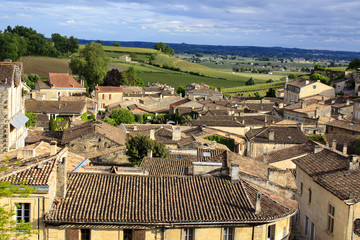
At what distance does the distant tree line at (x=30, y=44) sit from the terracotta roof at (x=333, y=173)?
332ft

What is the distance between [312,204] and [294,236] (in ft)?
6.08

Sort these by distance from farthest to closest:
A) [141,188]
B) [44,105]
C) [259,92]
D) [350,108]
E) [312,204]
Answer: [259,92] < [350,108] < [44,105] < [312,204] < [141,188]

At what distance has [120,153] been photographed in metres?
37.8

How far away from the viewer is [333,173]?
23859 millimetres

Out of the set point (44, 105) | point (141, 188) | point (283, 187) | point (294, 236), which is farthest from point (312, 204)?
point (44, 105)

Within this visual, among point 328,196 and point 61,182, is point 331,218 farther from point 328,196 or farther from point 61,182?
point 61,182

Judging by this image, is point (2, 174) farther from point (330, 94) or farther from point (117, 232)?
point (330, 94)

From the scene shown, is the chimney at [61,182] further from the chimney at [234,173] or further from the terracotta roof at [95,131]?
the terracotta roof at [95,131]

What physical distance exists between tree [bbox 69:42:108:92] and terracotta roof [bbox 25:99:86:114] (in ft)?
105

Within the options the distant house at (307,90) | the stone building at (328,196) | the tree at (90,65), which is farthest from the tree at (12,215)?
the tree at (90,65)

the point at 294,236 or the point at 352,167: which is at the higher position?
the point at 352,167

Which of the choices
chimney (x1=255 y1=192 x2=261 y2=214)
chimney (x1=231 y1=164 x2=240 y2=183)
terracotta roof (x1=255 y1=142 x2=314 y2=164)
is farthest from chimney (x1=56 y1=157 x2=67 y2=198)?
terracotta roof (x1=255 y1=142 x2=314 y2=164)

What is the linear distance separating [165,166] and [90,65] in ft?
252

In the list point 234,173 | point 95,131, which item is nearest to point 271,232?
point 234,173
